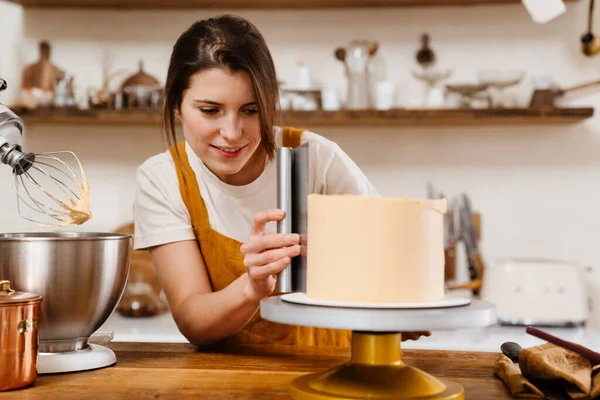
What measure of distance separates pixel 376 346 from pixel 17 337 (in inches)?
17.2

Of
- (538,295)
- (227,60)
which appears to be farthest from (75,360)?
(538,295)

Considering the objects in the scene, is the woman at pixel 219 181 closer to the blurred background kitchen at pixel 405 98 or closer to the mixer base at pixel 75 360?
the mixer base at pixel 75 360

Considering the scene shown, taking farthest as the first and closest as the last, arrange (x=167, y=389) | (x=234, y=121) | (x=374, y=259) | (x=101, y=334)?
(x=234, y=121) → (x=101, y=334) → (x=167, y=389) → (x=374, y=259)

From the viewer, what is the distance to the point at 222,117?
4.35 feet

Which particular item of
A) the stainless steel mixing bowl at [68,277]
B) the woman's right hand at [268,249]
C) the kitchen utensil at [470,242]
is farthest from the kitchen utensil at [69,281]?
the kitchen utensil at [470,242]

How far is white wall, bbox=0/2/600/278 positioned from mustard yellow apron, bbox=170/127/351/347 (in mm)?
1481

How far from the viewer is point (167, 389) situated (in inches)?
36.7

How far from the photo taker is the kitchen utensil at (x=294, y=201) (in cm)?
97

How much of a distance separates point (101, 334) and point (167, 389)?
0.30 metres

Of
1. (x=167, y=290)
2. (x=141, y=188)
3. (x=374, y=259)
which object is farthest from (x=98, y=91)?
(x=374, y=259)

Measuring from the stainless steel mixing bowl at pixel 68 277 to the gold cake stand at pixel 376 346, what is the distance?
0.28 meters

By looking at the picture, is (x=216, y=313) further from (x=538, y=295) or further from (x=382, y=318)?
(x=538, y=295)

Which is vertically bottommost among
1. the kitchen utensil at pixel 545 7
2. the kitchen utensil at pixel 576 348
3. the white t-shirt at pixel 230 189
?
the kitchen utensil at pixel 576 348

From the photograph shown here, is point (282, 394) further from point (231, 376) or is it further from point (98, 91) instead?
point (98, 91)
